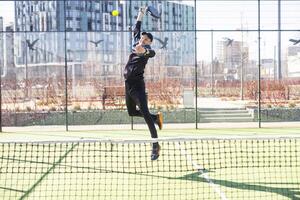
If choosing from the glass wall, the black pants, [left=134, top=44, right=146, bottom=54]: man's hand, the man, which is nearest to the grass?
the man

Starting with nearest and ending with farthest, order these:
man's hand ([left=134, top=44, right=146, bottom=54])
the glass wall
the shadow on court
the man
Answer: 1. the shadow on court
2. man's hand ([left=134, top=44, right=146, bottom=54])
3. the man
4. the glass wall

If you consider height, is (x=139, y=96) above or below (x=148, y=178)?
above

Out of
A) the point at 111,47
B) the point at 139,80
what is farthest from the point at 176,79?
the point at 139,80

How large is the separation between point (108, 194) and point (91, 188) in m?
0.48

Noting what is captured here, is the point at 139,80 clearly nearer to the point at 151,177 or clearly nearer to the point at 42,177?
the point at 151,177

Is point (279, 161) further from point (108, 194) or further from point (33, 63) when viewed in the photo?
point (33, 63)

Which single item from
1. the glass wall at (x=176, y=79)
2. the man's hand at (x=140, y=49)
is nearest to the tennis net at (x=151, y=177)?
the man's hand at (x=140, y=49)

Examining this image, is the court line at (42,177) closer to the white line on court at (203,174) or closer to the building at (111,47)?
the white line on court at (203,174)

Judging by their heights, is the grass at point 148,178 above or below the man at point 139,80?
below

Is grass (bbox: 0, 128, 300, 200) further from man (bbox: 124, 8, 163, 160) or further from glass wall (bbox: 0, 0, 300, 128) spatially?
glass wall (bbox: 0, 0, 300, 128)

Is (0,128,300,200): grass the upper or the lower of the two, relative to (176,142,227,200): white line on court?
lower

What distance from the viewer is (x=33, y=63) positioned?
24.2 metres

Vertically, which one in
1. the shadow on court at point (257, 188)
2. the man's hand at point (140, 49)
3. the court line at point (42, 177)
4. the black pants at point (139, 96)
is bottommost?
the court line at point (42, 177)

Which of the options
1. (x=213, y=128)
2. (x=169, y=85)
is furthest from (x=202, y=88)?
(x=213, y=128)
